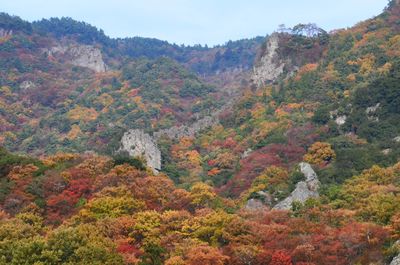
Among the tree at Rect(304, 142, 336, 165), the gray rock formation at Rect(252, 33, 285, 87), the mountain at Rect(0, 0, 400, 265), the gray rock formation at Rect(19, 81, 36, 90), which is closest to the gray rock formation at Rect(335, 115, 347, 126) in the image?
the mountain at Rect(0, 0, 400, 265)

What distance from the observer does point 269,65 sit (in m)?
88.7

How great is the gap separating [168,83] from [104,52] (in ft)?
184

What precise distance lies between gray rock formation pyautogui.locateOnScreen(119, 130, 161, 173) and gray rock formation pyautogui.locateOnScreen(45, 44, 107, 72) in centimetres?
7544

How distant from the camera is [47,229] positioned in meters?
35.1

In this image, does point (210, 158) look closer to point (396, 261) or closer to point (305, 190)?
point (305, 190)

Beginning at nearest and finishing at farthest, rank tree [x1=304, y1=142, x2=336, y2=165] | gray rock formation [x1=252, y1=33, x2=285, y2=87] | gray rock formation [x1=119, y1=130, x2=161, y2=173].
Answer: tree [x1=304, y1=142, x2=336, y2=165] < gray rock formation [x1=119, y1=130, x2=161, y2=173] < gray rock formation [x1=252, y1=33, x2=285, y2=87]

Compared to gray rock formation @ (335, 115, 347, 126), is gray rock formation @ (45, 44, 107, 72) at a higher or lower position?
higher

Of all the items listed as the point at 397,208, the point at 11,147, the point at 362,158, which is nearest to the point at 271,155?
the point at 362,158

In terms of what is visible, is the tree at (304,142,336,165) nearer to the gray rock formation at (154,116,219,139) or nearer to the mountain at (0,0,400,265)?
the mountain at (0,0,400,265)

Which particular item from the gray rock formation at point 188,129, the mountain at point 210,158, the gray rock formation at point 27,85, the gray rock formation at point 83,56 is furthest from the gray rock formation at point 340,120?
the gray rock formation at point 83,56

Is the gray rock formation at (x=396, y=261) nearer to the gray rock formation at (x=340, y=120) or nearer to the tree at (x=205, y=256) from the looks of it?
the tree at (x=205, y=256)

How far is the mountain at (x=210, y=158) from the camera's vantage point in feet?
105

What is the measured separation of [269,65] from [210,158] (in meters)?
25.4

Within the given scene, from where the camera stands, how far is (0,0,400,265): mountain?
32.1 m
